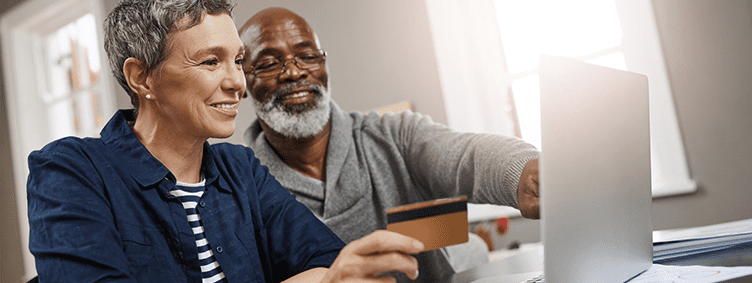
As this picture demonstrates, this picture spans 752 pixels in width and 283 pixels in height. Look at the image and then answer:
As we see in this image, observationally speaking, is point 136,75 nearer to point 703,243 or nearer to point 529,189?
point 529,189

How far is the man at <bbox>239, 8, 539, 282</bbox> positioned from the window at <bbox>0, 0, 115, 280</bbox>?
137 cm

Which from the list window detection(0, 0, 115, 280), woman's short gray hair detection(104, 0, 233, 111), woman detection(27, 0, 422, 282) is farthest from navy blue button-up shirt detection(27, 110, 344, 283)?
window detection(0, 0, 115, 280)

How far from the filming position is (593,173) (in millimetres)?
465

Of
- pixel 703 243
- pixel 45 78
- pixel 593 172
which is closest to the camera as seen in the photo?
pixel 593 172

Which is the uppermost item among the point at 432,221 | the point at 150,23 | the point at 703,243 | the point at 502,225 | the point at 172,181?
the point at 150,23

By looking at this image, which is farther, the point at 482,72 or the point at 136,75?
the point at 482,72

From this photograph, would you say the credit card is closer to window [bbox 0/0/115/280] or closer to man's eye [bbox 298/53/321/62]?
man's eye [bbox 298/53/321/62]

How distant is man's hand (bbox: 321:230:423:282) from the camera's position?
0.55m

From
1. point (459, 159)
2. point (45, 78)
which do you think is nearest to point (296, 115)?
point (459, 159)

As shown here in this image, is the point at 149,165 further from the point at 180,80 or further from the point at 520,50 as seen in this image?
the point at 520,50

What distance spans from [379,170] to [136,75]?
742 millimetres

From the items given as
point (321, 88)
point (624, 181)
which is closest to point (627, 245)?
point (624, 181)

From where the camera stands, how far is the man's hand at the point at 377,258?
546 millimetres

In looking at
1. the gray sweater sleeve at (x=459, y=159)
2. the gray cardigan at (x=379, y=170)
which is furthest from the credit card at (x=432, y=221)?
the gray cardigan at (x=379, y=170)
